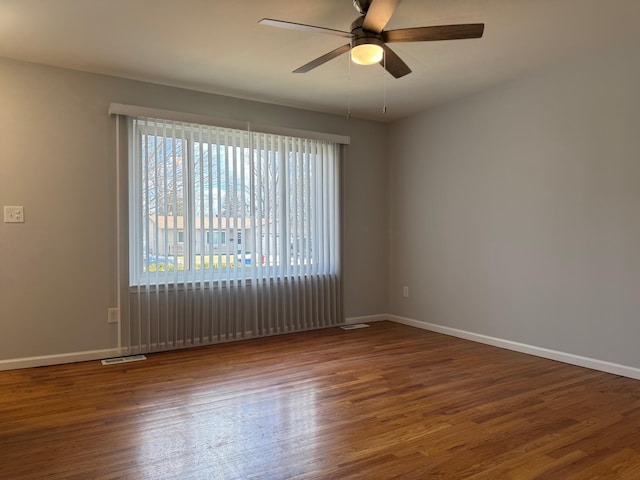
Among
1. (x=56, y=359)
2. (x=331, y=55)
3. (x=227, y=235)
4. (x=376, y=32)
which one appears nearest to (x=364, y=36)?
(x=376, y=32)

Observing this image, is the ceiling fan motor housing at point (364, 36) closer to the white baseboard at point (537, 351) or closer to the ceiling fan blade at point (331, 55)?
the ceiling fan blade at point (331, 55)

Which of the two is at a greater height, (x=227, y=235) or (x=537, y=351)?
(x=227, y=235)

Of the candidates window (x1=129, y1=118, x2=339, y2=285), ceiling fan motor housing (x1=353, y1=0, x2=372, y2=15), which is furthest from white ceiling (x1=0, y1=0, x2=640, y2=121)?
window (x1=129, y1=118, x2=339, y2=285)

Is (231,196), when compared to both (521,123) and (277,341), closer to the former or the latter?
(277,341)

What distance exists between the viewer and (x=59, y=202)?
345 cm

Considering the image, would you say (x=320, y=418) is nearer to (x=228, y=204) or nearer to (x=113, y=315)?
(x=113, y=315)

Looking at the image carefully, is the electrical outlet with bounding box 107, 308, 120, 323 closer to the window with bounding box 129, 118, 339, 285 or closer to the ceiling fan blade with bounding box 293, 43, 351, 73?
the window with bounding box 129, 118, 339, 285

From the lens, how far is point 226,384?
9.71ft

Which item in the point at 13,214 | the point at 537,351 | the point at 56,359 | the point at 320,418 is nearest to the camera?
the point at 320,418

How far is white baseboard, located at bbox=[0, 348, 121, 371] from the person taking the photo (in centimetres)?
329

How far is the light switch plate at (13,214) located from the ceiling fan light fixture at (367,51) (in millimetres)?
2751

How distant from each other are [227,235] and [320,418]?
83.6 inches

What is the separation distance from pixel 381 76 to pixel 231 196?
5.58 feet

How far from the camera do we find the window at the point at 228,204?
3.72 meters
